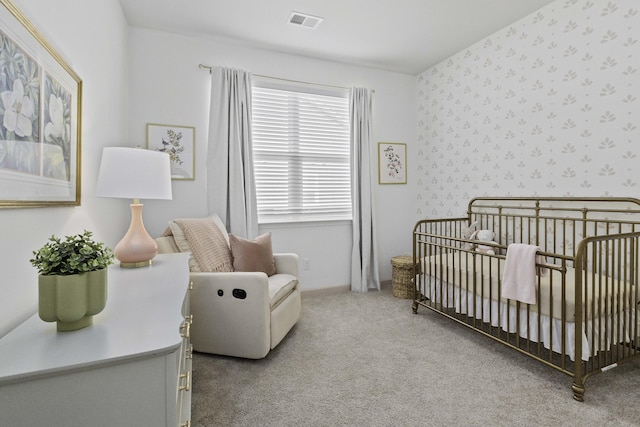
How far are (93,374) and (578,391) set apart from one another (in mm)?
2061

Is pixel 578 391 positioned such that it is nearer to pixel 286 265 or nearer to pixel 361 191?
pixel 286 265

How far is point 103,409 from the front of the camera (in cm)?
75

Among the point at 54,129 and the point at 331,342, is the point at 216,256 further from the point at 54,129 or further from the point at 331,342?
the point at 54,129

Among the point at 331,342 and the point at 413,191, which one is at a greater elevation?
the point at 413,191

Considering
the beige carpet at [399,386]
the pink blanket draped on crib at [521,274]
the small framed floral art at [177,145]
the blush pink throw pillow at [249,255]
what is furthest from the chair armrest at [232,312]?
the pink blanket draped on crib at [521,274]

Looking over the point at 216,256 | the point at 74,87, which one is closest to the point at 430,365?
the point at 216,256

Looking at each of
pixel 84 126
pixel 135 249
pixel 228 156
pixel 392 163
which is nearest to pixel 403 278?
pixel 392 163

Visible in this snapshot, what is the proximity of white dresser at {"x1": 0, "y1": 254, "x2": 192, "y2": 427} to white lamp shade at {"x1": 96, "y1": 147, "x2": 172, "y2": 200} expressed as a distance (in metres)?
0.73

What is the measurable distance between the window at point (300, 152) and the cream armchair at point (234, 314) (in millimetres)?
1268

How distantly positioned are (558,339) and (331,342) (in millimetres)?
1352

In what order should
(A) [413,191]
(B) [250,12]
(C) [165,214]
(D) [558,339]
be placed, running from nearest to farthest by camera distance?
(D) [558,339], (B) [250,12], (C) [165,214], (A) [413,191]

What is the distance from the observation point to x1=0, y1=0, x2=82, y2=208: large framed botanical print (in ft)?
3.14

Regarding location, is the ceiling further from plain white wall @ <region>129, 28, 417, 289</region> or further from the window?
the window

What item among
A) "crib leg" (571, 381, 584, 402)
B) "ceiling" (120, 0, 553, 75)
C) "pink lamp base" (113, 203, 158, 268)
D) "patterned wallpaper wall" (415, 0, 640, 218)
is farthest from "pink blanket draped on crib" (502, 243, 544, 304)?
"pink lamp base" (113, 203, 158, 268)
